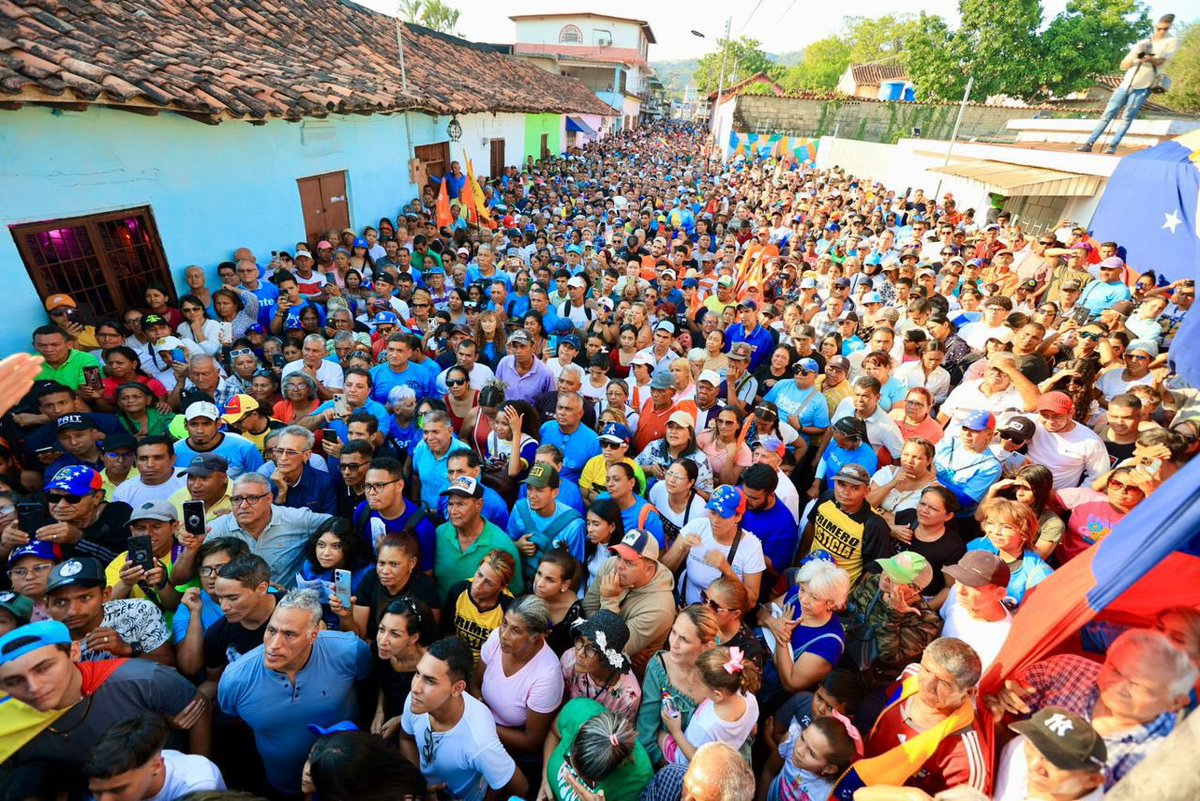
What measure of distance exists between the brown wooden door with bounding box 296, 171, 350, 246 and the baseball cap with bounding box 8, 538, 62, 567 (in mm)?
7283

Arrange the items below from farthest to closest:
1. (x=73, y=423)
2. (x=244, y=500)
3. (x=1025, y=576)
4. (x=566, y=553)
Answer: (x=73, y=423) < (x=244, y=500) < (x=566, y=553) < (x=1025, y=576)

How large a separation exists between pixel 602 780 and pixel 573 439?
275 cm

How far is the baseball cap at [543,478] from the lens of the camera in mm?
3789

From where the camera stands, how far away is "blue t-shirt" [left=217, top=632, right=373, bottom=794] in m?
2.70

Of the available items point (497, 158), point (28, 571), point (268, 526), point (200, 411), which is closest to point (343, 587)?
point (268, 526)

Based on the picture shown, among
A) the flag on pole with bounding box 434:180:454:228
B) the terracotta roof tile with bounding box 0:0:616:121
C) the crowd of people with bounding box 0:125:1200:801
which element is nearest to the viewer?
the crowd of people with bounding box 0:125:1200:801

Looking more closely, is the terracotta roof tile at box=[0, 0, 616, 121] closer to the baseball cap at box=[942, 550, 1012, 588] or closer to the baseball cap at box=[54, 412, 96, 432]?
the baseball cap at box=[54, 412, 96, 432]

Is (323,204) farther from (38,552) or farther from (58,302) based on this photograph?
(38,552)

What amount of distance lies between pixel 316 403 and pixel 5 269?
10.2 ft

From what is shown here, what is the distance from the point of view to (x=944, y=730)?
88.9 inches

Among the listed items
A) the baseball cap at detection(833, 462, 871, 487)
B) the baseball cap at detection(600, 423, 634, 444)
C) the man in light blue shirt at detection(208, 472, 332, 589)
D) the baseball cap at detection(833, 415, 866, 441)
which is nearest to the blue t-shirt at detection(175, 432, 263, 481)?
the man in light blue shirt at detection(208, 472, 332, 589)

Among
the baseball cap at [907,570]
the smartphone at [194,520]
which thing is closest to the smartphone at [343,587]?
the smartphone at [194,520]

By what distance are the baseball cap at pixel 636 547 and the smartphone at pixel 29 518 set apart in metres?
3.62

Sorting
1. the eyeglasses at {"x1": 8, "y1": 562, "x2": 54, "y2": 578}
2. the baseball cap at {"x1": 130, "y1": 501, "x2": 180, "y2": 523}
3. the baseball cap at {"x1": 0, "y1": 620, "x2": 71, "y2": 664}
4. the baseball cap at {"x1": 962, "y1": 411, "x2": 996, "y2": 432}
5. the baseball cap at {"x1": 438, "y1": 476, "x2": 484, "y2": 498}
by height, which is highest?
the baseball cap at {"x1": 962, "y1": 411, "x2": 996, "y2": 432}
